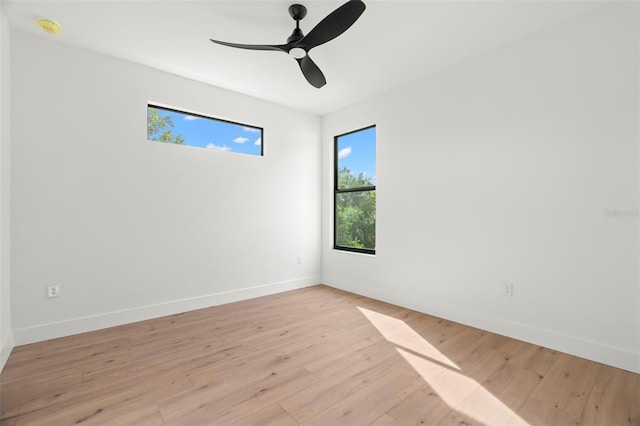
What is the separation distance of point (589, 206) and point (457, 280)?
4.19 ft

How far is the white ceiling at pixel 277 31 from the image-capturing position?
2.28m

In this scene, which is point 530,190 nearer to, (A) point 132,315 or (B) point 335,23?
A: (B) point 335,23

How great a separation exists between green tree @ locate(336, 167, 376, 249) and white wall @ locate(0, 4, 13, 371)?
359 centimetres

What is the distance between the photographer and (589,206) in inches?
92.4

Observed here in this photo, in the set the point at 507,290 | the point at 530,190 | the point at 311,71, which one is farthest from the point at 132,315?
the point at 530,190

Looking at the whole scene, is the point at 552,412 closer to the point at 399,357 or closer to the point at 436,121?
the point at 399,357

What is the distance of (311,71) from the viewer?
2.58 m

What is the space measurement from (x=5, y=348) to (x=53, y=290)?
21.2 inches

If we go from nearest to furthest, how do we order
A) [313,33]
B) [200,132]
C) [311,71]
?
[313,33] → [311,71] → [200,132]

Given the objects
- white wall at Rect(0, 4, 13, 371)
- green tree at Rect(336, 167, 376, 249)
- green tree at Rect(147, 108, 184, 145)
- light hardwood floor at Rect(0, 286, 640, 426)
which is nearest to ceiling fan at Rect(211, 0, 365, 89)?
green tree at Rect(147, 108, 184, 145)

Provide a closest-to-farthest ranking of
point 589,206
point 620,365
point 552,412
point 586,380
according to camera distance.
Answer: point 552,412 < point 586,380 < point 620,365 < point 589,206

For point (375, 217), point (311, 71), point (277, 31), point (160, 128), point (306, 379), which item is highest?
point (277, 31)

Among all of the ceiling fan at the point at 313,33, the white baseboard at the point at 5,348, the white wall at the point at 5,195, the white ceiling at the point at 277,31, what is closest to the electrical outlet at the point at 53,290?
the white wall at the point at 5,195

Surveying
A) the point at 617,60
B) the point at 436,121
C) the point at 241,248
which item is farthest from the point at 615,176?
the point at 241,248
